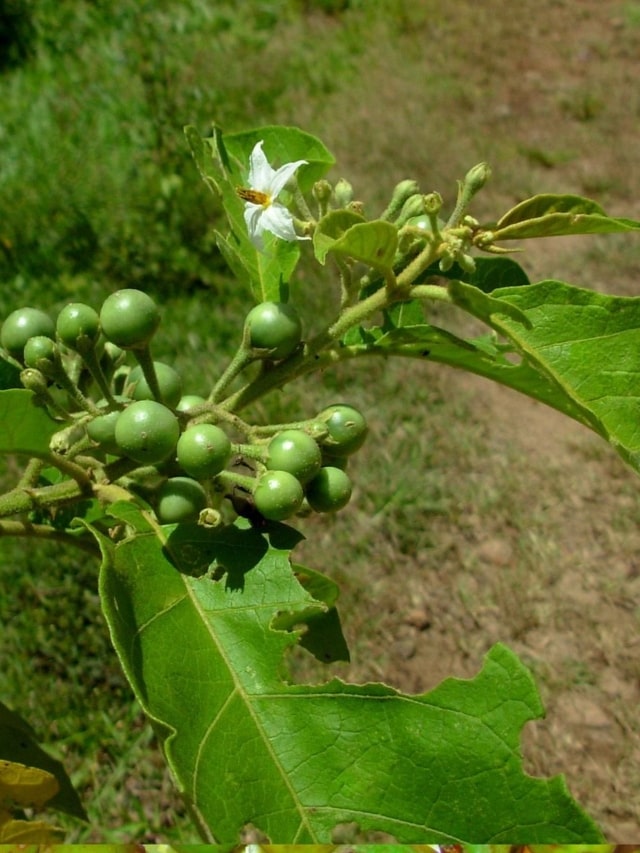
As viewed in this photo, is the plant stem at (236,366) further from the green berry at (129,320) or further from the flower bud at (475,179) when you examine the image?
the flower bud at (475,179)

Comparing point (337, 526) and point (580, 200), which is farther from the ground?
point (580, 200)

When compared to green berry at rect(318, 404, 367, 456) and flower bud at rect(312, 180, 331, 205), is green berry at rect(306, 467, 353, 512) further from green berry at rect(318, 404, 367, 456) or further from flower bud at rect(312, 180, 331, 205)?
flower bud at rect(312, 180, 331, 205)

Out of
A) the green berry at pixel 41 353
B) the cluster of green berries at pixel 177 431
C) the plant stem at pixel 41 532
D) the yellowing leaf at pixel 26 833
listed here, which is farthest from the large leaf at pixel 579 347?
the yellowing leaf at pixel 26 833

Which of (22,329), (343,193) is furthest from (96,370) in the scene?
(343,193)

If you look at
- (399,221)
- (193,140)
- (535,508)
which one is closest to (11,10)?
(535,508)

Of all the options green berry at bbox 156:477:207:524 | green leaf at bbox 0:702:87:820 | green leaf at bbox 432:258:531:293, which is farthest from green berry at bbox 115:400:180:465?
green leaf at bbox 0:702:87:820

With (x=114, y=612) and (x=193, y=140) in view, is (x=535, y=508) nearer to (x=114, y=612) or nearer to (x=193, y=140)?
(x=193, y=140)
